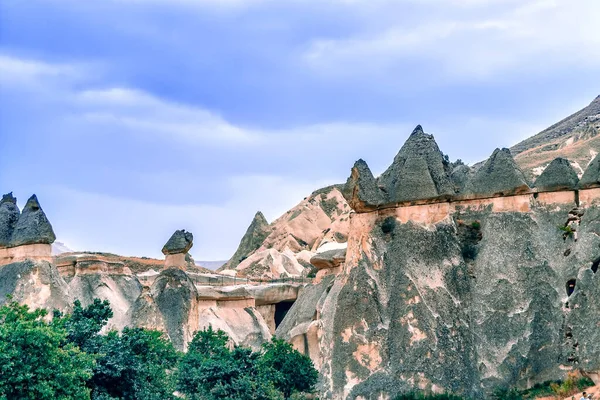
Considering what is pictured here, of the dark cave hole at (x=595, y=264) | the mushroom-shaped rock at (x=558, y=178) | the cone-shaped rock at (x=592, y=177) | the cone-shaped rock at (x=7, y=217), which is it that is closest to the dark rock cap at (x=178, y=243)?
the cone-shaped rock at (x=7, y=217)

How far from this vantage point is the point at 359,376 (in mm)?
25422

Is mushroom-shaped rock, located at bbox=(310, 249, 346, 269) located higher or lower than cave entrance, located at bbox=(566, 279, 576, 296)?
higher

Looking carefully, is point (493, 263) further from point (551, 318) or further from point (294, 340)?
point (294, 340)

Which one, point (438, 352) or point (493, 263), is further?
point (493, 263)

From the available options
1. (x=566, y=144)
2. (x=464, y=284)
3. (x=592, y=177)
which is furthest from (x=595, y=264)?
(x=566, y=144)

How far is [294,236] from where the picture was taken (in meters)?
63.1

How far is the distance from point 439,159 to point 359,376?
6.45 metres

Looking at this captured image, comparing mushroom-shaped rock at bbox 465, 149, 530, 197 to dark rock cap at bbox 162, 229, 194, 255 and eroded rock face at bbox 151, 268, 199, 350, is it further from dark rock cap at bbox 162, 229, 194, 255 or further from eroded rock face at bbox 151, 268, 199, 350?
dark rock cap at bbox 162, 229, 194, 255

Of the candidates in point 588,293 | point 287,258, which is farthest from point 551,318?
point 287,258

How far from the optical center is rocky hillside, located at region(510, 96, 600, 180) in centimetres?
4506

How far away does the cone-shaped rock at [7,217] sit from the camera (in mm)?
33000

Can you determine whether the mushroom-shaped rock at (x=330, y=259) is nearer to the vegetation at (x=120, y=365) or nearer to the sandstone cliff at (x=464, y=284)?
the vegetation at (x=120, y=365)

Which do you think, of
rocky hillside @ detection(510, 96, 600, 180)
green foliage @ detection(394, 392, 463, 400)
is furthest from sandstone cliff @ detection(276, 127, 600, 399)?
rocky hillside @ detection(510, 96, 600, 180)

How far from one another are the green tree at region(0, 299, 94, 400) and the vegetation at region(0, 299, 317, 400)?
0.02 meters
